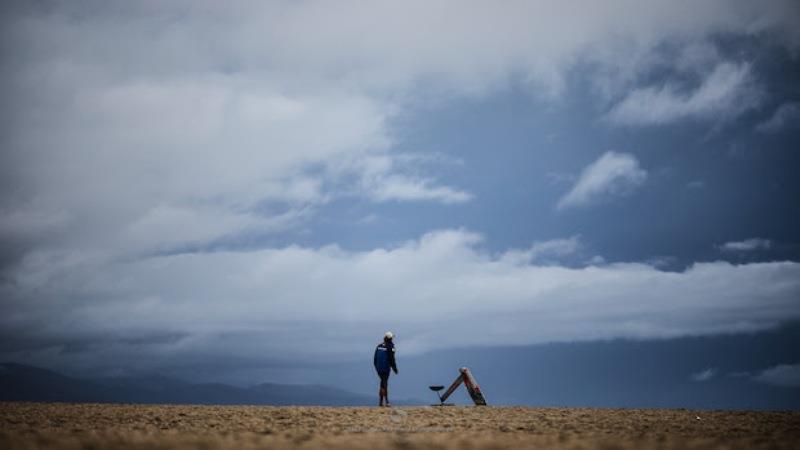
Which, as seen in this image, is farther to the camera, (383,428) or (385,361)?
(385,361)

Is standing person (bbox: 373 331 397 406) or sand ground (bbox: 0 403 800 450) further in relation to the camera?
standing person (bbox: 373 331 397 406)

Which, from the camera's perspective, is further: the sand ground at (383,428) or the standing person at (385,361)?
the standing person at (385,361)

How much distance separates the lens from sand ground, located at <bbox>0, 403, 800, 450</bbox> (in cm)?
1381

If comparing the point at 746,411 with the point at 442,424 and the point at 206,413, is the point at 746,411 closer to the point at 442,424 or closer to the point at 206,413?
the point at 442,424

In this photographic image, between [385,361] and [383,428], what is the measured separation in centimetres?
775

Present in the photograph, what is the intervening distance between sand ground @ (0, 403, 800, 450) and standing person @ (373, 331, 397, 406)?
188cm

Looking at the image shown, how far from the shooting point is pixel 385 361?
25047 mm

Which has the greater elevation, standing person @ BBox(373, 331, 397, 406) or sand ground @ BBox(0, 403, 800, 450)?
standing person @ BBox(373, 331, 397, 406)

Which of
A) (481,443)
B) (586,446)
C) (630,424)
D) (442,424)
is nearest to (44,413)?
(442,424)

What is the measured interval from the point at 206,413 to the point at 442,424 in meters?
8.54

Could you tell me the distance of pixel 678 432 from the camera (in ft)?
56.1

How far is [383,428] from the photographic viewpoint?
17.3 meters

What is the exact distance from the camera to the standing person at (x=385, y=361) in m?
25.0

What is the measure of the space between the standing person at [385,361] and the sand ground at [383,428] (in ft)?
6.17
